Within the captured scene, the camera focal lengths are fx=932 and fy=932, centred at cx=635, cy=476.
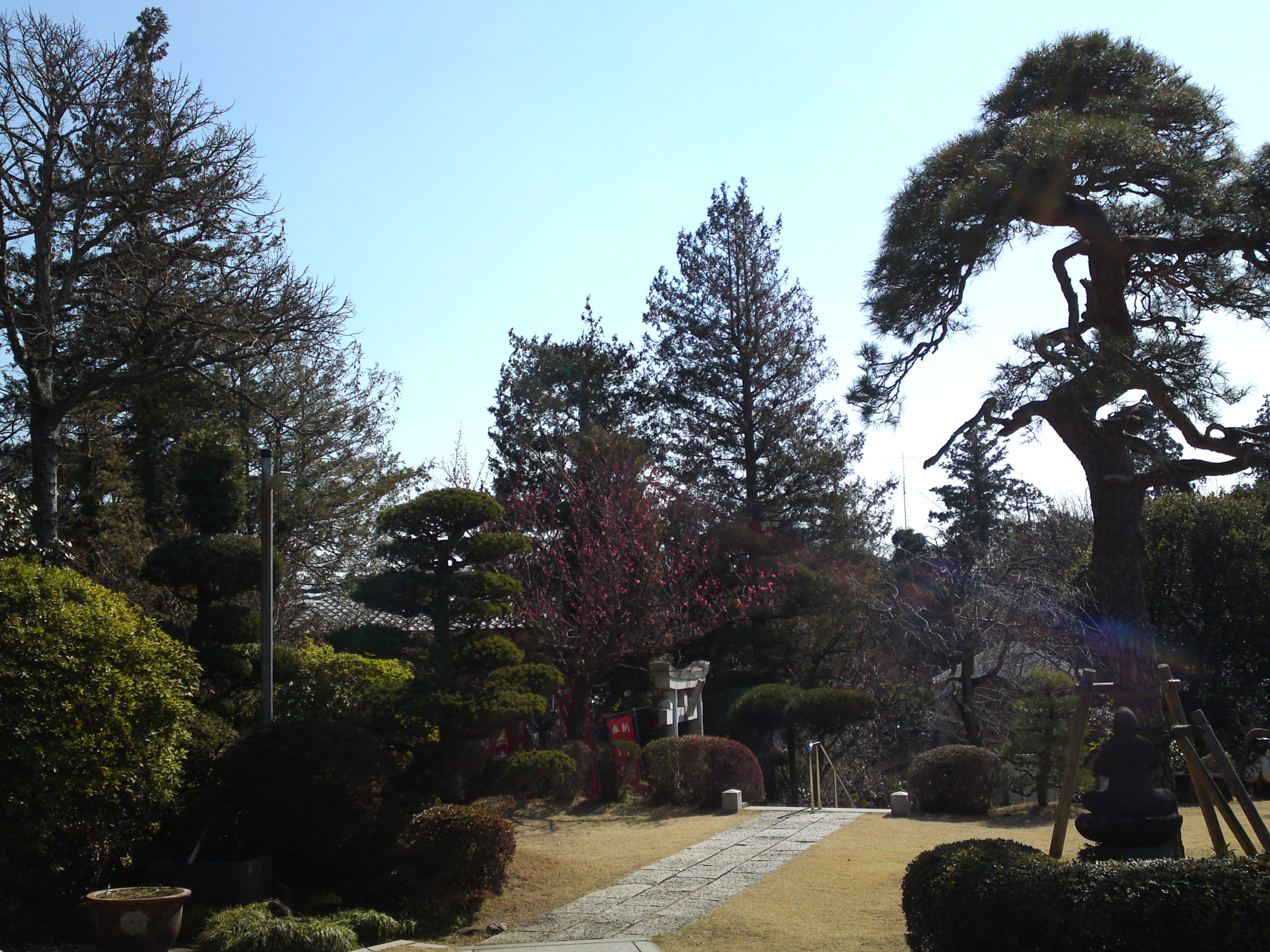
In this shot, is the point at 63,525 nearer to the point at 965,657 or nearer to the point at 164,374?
the point at 164,374

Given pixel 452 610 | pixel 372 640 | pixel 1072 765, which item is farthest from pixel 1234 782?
pixel 372 640

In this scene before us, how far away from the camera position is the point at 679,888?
318 inches

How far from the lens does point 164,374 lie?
465 inches

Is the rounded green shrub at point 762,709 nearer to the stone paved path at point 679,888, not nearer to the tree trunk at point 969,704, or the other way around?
the tree trunk at point 969,704

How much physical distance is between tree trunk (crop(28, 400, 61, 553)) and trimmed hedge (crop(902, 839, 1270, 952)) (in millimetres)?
9729

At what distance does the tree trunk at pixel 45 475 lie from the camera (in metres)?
10.5

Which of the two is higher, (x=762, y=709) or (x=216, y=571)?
(x=216, y=571)

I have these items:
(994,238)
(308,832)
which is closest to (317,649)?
(308,832)

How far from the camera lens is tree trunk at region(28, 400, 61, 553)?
34.5 ft

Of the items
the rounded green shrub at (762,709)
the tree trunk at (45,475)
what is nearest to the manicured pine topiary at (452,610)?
the tree trunk at (45,475)

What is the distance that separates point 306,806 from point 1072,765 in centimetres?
588

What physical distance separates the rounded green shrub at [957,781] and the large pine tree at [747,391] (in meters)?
9.55

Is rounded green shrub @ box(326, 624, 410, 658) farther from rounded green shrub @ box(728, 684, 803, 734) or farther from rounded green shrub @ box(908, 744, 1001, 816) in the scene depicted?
rounded green shrub @ box(728, 684, 803, 734)

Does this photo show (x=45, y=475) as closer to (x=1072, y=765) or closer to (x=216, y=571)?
(x=216, y=571)
